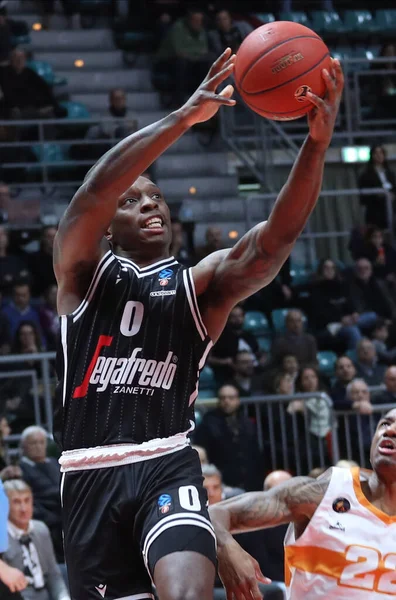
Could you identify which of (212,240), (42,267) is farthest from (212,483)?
(212,240)

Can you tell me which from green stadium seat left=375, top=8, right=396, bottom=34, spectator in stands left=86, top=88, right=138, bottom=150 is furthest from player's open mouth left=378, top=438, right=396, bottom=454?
green stadium seat left=375, top=8, right=396, bottom=34

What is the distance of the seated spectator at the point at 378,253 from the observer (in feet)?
49.6

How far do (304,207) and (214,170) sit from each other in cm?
1219

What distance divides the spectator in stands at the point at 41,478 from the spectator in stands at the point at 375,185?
727 cm

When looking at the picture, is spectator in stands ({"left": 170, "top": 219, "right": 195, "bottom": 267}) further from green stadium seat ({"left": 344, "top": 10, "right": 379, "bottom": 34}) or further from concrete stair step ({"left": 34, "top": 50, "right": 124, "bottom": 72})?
green stadium seat ({"left": 344, "top": 10, "right": 379, "bottom": 34})

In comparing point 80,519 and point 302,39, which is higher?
point 302,39

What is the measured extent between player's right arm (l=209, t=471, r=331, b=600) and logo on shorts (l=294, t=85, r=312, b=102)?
182 cm

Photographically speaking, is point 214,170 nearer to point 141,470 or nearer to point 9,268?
point 9,268

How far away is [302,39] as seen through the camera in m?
4.77

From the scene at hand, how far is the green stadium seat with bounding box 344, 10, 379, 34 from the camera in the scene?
18.9 meters

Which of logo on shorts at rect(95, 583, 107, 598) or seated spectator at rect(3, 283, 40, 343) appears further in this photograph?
seated spectator at rect(3, 283, 40, 343)

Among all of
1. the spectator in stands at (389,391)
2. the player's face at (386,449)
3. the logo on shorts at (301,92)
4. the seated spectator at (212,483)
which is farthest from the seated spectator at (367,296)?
the logo on shorts at (301,92)

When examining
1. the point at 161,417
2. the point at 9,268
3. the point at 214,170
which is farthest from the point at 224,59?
the point at 214,170

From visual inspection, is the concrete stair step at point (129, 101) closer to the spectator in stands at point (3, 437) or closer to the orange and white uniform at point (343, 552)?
the spectator in stands at point (3, 437)
